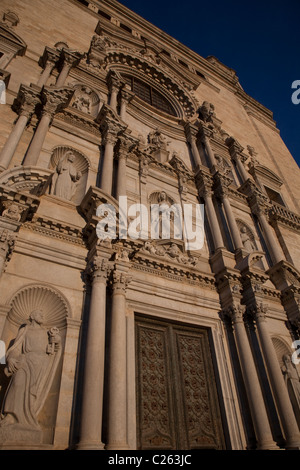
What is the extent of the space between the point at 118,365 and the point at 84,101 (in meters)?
9.23

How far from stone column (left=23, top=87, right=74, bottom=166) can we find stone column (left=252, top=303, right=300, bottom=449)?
23.9 feet

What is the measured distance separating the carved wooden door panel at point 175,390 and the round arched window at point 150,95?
40.1 ft

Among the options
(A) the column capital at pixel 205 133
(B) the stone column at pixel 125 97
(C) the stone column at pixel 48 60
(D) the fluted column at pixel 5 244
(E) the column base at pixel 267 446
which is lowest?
(E) the column base at pixel 267 446

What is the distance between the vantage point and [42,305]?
21.1 feet

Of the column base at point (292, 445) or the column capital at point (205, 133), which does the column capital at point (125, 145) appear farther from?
the column base at point (292, 445)

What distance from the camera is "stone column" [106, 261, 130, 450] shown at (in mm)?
5309

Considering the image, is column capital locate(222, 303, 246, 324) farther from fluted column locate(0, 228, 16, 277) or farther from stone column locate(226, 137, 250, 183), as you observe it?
stone column locate(226, 137, 250, 183)

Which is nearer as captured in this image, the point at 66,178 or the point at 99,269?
the point at 99,269

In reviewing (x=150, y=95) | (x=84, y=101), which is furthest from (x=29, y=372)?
(x=150, y=95)

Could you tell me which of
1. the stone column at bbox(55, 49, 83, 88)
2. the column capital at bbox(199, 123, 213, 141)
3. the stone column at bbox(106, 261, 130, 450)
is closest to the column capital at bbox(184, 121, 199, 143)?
the column capital at bbox(199, 123, 213, 141)

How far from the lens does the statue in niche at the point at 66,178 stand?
27.3 feet

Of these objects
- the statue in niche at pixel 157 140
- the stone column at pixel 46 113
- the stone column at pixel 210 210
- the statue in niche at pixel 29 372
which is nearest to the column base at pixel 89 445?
the statue in niche at pixel 29 372

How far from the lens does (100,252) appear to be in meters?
7.04

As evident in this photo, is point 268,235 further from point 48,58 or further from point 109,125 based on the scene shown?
point 48,58
